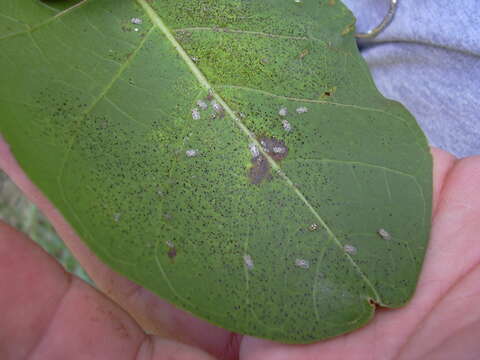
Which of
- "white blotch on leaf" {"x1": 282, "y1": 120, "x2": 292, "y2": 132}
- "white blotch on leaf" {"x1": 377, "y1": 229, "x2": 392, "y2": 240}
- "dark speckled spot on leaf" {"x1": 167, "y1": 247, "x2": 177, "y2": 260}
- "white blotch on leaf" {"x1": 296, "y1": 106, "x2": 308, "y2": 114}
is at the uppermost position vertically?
"white blotch on leaf" {"x1": 296, "y1": 106, "x2": 308, "y2": 114}

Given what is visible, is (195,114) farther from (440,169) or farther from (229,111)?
(440,169)

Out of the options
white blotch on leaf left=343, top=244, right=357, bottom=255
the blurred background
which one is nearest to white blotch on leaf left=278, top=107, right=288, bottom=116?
white blotch on leaf left=343, top=244, right=357, bottom=255

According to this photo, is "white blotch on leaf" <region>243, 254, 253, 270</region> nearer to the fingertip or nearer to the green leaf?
the green leaf

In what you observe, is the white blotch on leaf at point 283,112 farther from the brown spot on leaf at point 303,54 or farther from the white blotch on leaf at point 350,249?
the white blotch on leaf at point 350,249

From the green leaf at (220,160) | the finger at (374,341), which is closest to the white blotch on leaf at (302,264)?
the green leaf at (220,160)

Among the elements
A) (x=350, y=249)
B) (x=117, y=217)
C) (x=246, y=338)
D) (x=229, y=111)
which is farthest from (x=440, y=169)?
(x=117, y=217)

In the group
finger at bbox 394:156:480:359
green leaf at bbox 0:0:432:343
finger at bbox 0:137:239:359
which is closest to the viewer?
finger at bbox 394:156:480:359
